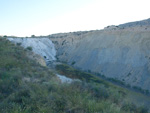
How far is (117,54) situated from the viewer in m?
30.6

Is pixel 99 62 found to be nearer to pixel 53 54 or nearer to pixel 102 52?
pixel 102 52

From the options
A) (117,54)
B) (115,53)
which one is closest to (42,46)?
(115,53)

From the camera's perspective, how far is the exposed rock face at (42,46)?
149 ft

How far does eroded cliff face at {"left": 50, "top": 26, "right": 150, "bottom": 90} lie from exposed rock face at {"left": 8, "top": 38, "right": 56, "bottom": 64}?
4.23 meters

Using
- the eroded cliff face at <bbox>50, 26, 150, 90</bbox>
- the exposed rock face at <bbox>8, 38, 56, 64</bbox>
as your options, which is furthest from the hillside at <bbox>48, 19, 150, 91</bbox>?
the exposed rock face at <bbox>8, 38, 56, 64</bbox>

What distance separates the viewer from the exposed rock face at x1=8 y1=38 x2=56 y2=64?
45487 mm

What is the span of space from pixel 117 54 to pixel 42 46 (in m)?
25.6

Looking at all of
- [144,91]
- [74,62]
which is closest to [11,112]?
[144,91]

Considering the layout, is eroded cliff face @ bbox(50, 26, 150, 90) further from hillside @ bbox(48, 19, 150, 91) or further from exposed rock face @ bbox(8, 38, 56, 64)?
exposed rock face @ bbox(8, 38, 56, 64)

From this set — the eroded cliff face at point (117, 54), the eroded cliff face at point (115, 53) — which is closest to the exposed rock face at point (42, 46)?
the eroded cliff face at point (115, 53)

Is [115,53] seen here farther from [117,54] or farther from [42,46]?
[42,46]

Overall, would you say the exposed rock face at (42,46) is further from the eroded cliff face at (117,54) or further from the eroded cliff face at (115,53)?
the eroded cliff face at (117,54)

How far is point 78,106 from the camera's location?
5.36m

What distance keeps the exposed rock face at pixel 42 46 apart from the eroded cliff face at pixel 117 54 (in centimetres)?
423
